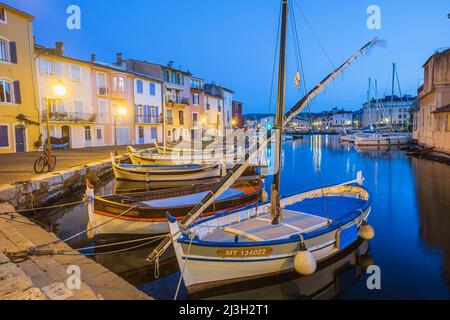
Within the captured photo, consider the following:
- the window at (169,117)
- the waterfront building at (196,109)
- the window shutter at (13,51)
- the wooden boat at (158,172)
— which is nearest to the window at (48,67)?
the window shutter at (13,51)

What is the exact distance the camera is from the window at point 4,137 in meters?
26.3

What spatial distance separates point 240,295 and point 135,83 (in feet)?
133

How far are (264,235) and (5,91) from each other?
1138 inches

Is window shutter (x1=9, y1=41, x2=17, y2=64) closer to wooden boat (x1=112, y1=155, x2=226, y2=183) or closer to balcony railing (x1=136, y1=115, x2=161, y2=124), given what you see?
wooden boat (x1=112, y1=155, x2=226, y2=183)

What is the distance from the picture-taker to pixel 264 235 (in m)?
7.74

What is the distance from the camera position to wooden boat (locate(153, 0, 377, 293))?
693cm

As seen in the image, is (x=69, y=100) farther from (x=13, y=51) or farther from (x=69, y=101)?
(x=13, y=51)

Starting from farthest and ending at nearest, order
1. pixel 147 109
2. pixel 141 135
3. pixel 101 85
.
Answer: pixel 141 135, pixel 147 109, pixel 101 85

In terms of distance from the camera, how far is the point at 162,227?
1081 cm

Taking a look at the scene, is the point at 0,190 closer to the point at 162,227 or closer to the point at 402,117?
the point at 162,227

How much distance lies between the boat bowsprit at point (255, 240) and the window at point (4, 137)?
2610 cm

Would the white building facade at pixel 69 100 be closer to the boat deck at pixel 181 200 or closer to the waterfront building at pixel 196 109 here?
the waterfront building at pixel 196 109

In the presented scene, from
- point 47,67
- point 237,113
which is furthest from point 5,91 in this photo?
point 237,113
